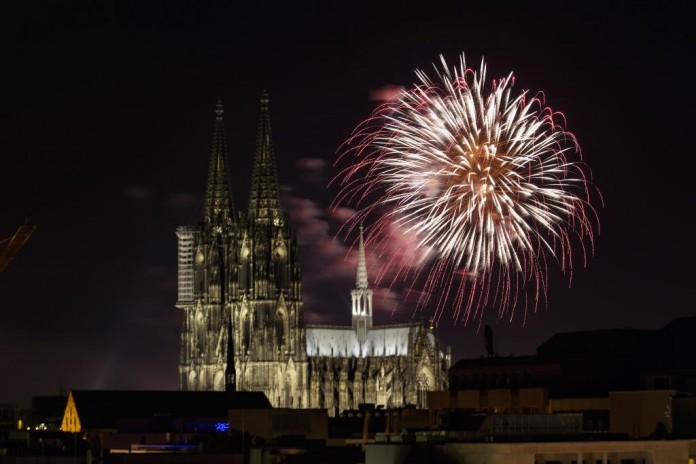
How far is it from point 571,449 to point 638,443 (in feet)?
10.3

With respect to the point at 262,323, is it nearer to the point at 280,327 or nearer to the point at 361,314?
the point at 280,327

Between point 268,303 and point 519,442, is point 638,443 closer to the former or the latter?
point 519,442

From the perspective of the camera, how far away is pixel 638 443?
6531 cm

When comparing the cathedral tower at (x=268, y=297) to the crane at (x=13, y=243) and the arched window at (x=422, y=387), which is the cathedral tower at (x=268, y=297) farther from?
the crane at (x=13, y=243)

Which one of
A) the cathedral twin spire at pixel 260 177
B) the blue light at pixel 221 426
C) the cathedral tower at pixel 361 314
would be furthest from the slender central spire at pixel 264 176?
the blue light at pixel 221 426

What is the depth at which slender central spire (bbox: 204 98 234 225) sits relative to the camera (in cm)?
18562

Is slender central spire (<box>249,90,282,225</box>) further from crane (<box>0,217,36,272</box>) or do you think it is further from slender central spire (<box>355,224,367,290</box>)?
crane (<box>0,217,36,272</box>)

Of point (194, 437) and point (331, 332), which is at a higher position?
point (331, 332)

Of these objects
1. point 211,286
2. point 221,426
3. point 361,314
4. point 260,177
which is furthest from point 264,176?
point 221,426

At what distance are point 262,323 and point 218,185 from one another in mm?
17175

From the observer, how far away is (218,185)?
18775 centimetres

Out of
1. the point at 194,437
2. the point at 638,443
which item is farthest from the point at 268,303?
the point at 638,443

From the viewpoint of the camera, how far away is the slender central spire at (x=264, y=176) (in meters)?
180

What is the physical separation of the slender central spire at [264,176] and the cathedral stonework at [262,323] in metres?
0.09
